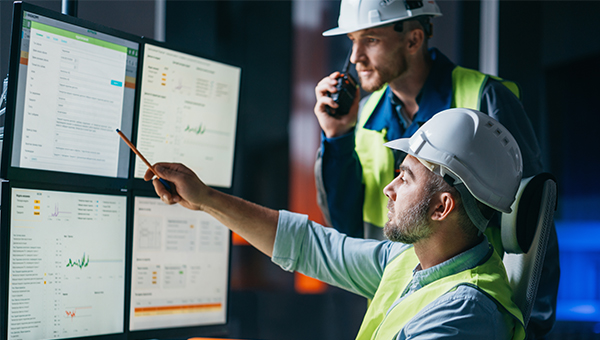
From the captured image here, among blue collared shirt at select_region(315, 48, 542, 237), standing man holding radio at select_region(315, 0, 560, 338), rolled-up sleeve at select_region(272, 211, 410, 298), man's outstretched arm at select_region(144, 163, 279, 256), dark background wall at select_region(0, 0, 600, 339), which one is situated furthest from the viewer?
dark background wall at select_region(0, 0, 600, 339)

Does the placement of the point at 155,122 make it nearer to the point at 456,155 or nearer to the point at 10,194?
the point at 10,194

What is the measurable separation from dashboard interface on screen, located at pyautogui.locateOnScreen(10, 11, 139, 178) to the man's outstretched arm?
0.14m

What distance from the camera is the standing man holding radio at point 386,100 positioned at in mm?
1906

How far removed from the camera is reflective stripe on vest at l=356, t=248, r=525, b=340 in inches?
47.9

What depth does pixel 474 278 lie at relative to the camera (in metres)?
1.23

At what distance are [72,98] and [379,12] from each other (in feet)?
3.50

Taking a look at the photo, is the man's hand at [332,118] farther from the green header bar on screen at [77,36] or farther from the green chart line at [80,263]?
the green chart line at [80,263]

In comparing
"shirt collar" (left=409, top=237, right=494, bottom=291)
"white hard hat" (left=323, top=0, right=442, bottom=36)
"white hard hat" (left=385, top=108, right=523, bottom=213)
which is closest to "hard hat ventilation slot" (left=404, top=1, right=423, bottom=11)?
"white hard hat" (left=323, top=0, right=442, bottom=36)

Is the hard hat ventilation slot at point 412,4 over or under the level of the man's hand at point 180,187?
over

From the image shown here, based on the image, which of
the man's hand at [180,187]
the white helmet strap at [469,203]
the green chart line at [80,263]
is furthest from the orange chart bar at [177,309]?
the white helmet strap at [469,203]

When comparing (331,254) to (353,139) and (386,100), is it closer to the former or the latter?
(353,139)

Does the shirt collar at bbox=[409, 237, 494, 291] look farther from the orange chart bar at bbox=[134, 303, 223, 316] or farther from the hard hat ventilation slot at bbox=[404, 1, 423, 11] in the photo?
the hard hat ventilation slot at bbox=[404, 1, 423, 11]

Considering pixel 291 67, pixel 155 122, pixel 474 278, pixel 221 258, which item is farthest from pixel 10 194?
pixel 291 67

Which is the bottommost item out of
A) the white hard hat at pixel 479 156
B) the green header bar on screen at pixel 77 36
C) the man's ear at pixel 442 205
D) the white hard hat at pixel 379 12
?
the man's ear at pixel 442 205
